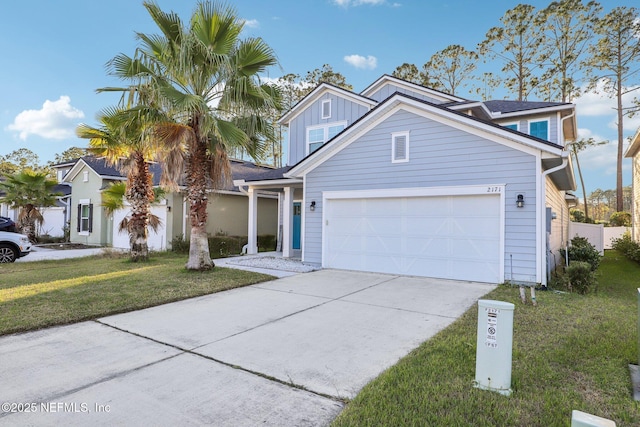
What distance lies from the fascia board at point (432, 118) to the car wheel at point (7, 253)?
32.7ft

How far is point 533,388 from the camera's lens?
3248 mm

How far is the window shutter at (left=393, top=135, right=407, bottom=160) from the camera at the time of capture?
9445mm

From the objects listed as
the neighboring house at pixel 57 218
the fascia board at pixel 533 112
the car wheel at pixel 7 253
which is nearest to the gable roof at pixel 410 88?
the fascia board at pixel 533 112

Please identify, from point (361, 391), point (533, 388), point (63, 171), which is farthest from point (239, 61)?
point (63, 171)

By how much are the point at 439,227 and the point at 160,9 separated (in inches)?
340

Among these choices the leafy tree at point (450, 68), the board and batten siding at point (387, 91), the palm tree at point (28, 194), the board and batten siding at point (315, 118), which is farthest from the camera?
the leafy tree at point (450, 68)

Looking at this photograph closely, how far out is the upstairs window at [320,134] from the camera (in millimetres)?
13939

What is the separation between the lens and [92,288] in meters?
7.47

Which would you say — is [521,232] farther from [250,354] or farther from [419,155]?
[250,354]

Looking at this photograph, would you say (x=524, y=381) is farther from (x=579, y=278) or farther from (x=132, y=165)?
(x=132, y=165)

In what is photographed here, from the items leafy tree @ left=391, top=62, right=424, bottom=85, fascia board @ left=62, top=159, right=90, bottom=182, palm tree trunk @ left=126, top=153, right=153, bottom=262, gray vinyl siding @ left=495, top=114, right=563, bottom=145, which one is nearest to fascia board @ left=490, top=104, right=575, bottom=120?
gray vinyl siding @ left=495, top=114, right=563, bottom=145

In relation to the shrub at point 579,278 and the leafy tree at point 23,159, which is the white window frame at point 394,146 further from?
the leafy tree at point 23,159

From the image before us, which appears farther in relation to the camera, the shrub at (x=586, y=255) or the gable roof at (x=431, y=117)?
the shrub at (x=586, y=255)

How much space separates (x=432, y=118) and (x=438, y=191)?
188cm
